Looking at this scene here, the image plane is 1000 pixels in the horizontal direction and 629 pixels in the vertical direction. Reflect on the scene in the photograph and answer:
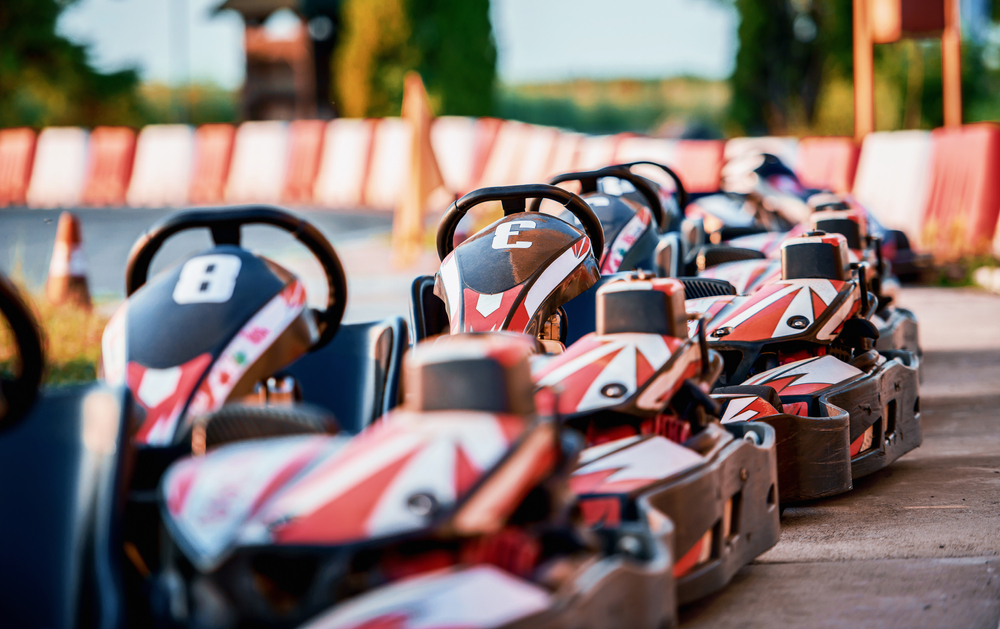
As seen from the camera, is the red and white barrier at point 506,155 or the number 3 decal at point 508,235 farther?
the red and white barrier at point 506,155

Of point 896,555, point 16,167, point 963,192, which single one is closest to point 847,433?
point 896,555

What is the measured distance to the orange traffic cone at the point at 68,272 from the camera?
721 centimetres

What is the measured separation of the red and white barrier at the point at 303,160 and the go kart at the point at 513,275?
52.9ft

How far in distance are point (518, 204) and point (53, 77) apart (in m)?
28.7

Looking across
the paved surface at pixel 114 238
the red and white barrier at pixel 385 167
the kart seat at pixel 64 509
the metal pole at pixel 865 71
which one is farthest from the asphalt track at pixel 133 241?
the metal pole at pixel 865 71

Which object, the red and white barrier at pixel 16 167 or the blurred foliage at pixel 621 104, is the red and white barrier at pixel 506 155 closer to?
the red and white barrier at pixel 16 167

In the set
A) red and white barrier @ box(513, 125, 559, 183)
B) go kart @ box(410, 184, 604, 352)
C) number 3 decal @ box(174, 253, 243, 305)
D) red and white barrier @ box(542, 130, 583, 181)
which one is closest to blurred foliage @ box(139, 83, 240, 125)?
red and white barrier @ box(513, 125, 559, 183)

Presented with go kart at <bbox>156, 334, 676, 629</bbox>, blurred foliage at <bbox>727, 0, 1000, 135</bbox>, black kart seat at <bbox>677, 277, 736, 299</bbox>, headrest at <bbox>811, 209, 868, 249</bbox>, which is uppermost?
blurred foliage at <bbox>727, 0, 1000, 135</bbox>

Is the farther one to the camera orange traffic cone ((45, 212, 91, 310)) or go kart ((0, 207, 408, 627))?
orange traffic cone ((45, 212, 91, 310))

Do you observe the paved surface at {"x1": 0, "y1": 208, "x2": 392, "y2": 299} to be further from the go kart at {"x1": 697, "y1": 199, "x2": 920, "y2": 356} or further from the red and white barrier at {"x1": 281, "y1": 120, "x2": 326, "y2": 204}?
the go kart at {"x1": 697, "y1": 199, "x2": 920, "y2": 356}

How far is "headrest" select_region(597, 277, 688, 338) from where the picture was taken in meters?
2.33

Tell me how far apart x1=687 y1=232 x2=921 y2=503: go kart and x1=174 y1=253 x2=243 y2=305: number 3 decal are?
4.09 ft

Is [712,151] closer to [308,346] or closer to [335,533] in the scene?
[308,346]

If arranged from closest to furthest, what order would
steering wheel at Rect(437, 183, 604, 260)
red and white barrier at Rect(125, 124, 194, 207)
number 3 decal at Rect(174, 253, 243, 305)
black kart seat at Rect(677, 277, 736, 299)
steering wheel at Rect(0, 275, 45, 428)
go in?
steering wheel at Rect(0, 275, 45, 428) < number 3 decal at Rect(174, 253, 243, 305) < steering wheel at Rect(437, 183, 604, 260) < black kart seat at Rect(677, 277, 736, 299) < red and white barrier at Rect(125, 124, 194, 207)
